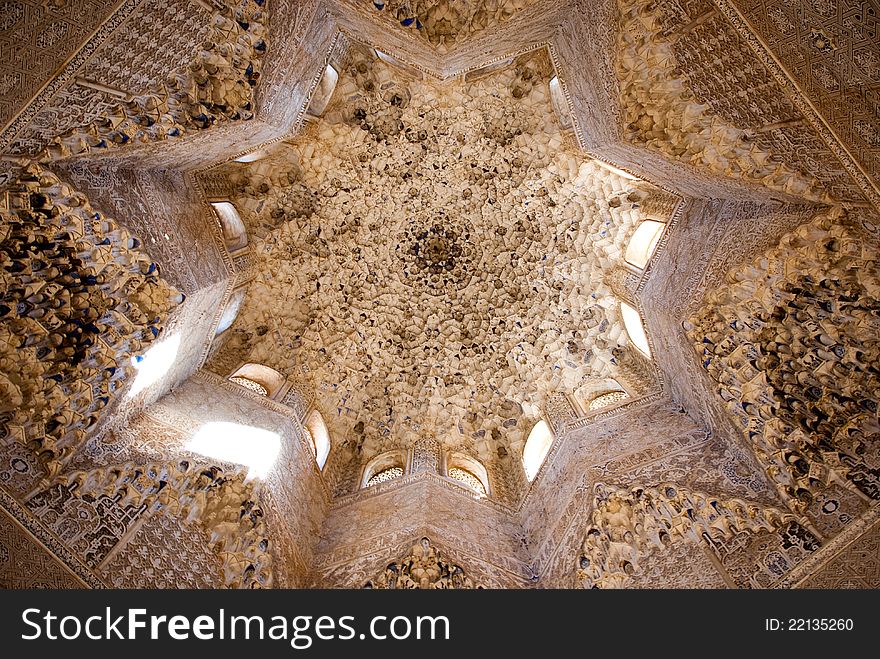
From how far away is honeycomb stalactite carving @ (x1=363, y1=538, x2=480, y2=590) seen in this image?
5.92m

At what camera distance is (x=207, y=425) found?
21.9 ft

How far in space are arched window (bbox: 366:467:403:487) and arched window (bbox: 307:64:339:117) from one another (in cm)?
552

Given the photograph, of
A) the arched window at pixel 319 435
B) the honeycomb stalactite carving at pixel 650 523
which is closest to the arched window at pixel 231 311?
the arched window at pixel 319 435

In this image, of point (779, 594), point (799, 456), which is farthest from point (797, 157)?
point (779, 594)

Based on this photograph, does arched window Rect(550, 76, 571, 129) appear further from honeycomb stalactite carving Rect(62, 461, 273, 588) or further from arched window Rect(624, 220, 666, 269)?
honeycomb stalactite carving Rect(62, 461, 273, 588)

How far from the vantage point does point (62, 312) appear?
16.0 ft

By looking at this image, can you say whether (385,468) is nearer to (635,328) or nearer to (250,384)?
(250,384)

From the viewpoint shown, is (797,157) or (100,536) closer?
(797,157)

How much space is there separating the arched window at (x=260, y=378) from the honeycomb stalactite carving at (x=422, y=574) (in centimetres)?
334

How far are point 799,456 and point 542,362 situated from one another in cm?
431

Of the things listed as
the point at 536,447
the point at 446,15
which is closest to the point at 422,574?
the point at 536,447

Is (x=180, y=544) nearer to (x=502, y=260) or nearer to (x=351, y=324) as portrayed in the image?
(x=351, y=324)

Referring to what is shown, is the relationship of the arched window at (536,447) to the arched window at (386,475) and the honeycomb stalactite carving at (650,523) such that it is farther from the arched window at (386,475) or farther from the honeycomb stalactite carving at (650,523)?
the arched window at (386,475)

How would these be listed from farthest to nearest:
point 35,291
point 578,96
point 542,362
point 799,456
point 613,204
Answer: point 542,362, point 613,204, point 578,96, point 799,456, point 35,291
